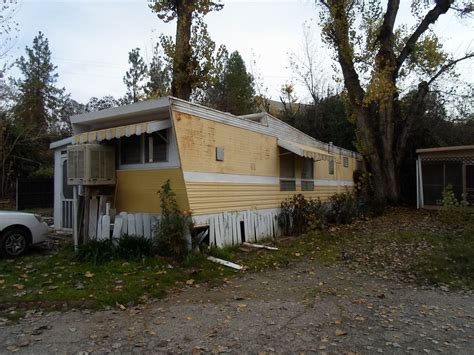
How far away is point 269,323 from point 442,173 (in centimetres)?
1478

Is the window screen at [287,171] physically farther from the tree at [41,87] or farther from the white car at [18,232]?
the tree at [41,87]

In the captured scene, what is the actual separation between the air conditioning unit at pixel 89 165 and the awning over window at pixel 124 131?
0.22m

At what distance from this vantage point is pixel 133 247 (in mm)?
7508

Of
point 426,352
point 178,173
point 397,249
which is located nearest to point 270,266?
point 178,173

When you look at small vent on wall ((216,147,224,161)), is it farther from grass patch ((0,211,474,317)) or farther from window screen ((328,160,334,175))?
window screen ((328,160,334,175))

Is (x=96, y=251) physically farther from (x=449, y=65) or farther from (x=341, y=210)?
(x=449, y=65)

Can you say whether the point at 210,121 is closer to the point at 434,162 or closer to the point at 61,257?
the point at 61,257

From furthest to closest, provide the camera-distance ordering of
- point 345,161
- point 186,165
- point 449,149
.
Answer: point 345,161
point 449,149
point 186,165

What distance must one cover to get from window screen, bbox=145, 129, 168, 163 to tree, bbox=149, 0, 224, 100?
230 inches

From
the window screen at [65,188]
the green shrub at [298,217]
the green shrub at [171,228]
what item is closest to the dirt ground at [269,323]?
the green shrub at [171,228]

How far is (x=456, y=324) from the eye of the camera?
468 cm

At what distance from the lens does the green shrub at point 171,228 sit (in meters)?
7.29

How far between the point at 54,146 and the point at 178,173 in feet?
17.1

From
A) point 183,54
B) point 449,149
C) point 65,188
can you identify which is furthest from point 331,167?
point 65,188
